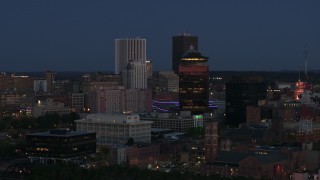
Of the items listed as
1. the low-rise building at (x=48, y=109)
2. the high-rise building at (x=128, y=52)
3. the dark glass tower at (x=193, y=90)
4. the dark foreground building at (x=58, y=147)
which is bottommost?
the dark foreground building at (x=58, y=147)

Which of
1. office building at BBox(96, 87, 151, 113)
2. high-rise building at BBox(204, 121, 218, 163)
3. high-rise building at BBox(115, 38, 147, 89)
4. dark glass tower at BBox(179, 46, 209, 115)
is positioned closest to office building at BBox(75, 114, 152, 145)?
high-rise building at BBox(204, 121, 218, 163)

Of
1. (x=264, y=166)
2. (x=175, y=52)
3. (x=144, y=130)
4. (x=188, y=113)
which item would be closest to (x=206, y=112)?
(x=188, y=113)

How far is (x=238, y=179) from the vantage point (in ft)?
99.2

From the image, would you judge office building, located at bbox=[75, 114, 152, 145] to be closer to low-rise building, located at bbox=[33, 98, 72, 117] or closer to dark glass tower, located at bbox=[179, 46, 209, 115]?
dark glass tower, located at bbox=[179, 46, 209, 115]

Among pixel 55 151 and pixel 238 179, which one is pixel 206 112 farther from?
pixel 238 179

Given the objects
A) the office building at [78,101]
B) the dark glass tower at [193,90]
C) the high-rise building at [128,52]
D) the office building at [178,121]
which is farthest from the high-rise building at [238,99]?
the high-rise building at [128,52]

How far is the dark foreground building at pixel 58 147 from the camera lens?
4075 cm

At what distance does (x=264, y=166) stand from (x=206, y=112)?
29.5m

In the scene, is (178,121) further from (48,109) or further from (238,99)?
(48,109)

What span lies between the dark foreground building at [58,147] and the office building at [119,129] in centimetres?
622

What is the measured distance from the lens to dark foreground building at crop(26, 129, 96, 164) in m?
40.8

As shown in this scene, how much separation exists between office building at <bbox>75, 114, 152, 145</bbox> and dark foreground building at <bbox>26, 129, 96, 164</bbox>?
6215 mm

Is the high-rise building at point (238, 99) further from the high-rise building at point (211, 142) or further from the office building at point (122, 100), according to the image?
the high-rise building at point (211, 142)

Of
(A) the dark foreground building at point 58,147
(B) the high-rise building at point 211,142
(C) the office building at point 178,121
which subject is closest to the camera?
(B) the high-rise building at point 211,142
